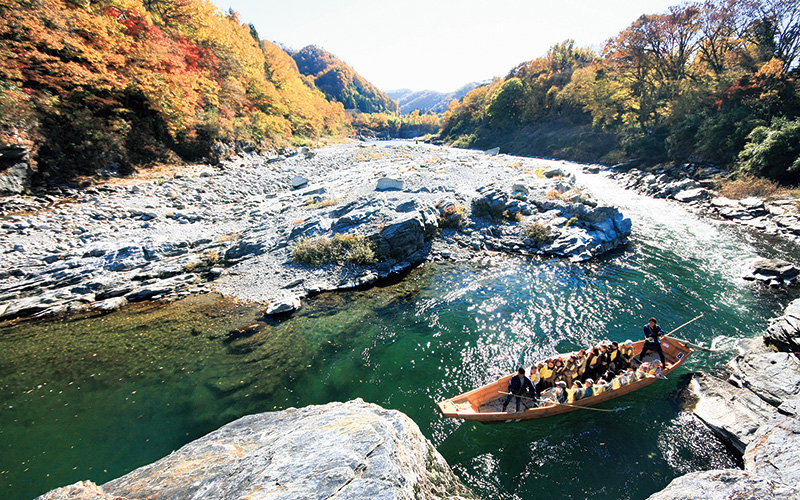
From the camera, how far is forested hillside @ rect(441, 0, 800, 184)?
24016 mm

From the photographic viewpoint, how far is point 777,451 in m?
6.08

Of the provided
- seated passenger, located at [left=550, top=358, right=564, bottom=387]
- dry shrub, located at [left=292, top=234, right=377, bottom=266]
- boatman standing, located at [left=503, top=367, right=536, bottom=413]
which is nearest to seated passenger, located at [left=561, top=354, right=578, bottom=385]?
seated passenger, located at [left=550, top=358, right=564, bottom=387]

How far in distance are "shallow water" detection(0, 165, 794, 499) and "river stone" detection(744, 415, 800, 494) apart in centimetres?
105

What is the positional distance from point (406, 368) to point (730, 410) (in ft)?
30.2

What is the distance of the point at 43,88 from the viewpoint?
1608 cm

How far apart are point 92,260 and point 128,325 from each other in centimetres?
484

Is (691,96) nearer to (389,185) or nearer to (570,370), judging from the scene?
(389,185)

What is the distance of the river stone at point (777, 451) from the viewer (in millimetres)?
5517

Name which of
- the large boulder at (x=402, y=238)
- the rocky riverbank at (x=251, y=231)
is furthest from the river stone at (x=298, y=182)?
the large boulder at (x=402, y=238)

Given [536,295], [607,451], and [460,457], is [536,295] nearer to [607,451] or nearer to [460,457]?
[607,451]

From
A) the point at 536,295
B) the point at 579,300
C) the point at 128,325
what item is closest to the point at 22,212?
the point at 128,325

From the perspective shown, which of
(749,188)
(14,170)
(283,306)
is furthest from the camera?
(749,188)

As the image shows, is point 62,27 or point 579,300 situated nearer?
point 579,300

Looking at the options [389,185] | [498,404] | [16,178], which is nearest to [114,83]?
[16,178]
